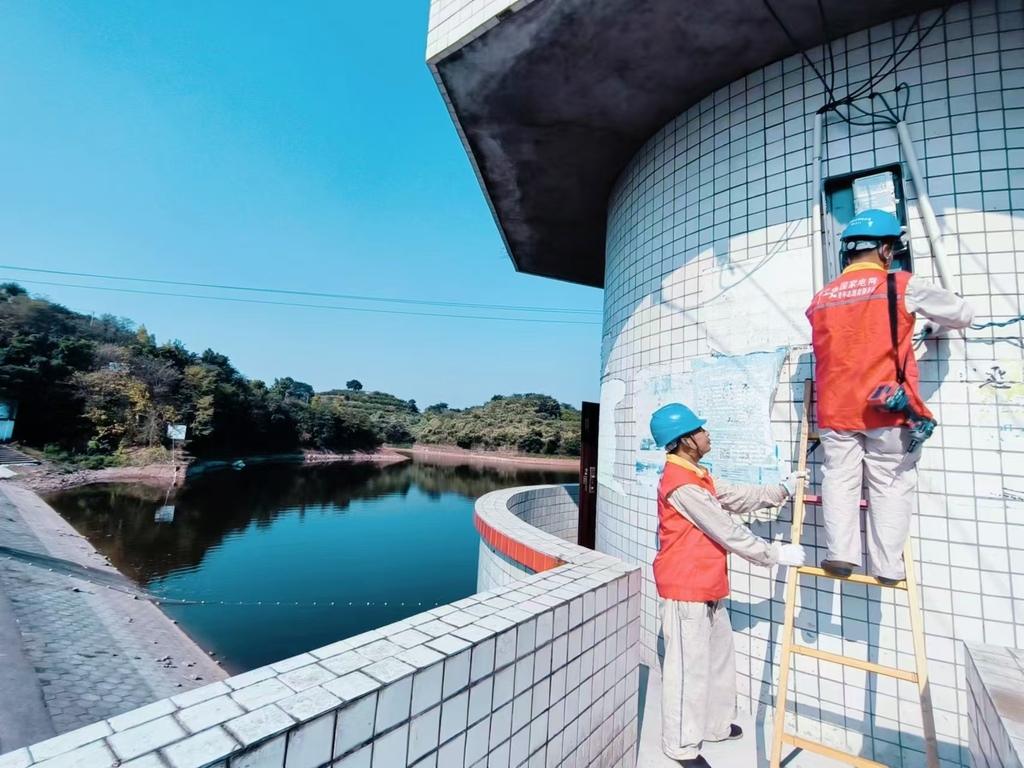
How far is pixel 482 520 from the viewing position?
4.46 metres

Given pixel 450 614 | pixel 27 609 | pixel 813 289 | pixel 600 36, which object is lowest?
pixel 27 609

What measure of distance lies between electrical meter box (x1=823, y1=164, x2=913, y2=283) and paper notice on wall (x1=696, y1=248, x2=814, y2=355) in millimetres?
139

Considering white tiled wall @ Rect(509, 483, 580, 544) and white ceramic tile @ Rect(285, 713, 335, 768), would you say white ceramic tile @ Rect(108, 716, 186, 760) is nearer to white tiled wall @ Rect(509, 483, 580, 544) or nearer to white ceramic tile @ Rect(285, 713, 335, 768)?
white ceramic tile @ Rect(285, 713, 335, 768)

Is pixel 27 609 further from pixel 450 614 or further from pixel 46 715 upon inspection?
pixel 450 614

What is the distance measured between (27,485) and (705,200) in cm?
2968

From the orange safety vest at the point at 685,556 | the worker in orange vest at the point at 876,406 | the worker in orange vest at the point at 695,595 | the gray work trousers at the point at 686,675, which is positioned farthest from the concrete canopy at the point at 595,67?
the gray work trousers at the point at 686,675

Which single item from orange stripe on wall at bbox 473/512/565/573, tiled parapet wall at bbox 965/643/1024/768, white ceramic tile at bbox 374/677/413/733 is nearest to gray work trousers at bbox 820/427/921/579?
tiled parapet wall at bbox 965/643/1024/768

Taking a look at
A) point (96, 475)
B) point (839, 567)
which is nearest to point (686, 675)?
point (839, 567)

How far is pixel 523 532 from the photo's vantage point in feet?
11.7

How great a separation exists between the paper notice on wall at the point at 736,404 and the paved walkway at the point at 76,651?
7.47 m

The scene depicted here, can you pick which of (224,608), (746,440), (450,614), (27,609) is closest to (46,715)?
(27,609)

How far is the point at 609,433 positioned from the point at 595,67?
2663 mm

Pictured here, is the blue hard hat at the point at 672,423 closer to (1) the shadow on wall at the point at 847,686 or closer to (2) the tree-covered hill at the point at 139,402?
(1) the shadow on wall at the point at 847,686

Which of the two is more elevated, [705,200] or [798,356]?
[705,200]
